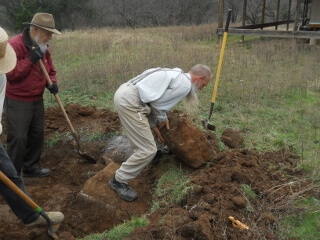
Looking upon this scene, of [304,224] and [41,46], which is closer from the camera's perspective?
[304,224]

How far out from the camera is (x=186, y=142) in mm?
4051

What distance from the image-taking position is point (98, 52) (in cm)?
1262

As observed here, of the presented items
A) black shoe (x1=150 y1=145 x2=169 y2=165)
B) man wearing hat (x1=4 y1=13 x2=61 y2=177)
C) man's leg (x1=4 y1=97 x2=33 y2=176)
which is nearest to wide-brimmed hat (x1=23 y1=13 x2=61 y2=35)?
man wearing hat (x1=4 y1=13 x2=61 y2=177)

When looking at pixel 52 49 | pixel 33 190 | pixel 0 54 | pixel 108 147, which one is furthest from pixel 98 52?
pixel 0 54

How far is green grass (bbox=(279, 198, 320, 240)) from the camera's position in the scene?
288cm

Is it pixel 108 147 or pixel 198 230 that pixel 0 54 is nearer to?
pixel 198 230

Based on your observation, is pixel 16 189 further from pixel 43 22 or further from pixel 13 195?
pixel 43 22

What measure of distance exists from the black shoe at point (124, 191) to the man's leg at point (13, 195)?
0.97 meters

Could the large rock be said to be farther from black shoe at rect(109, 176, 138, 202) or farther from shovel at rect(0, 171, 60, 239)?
shovel at rect(0, 171, 60, 239)

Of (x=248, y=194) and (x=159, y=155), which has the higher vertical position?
(x=248, y=194)

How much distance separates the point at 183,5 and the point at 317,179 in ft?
102

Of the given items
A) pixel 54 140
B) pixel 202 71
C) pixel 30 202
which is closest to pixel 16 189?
pixel 30 202

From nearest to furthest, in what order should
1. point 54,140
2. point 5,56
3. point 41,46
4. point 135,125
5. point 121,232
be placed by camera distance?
point 5,56
point 121,232
point 135,125
point 41,46
point 54,140

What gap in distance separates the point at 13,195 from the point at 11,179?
16cm
